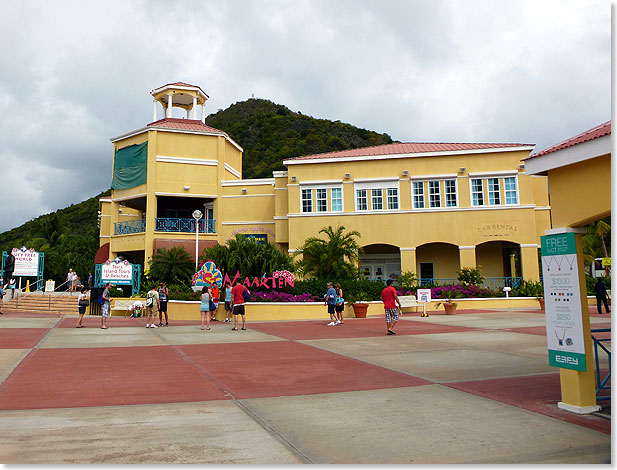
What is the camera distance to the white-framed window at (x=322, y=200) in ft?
102

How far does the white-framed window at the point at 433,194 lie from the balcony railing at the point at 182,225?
13.9 meters

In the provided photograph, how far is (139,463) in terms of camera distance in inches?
181

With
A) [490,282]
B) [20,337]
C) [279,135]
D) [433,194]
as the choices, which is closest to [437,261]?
[490,282]

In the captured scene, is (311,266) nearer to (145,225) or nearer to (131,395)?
(145,225)

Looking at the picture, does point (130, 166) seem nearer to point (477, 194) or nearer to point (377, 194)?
point (377, 194)

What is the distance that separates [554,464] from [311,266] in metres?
22.1

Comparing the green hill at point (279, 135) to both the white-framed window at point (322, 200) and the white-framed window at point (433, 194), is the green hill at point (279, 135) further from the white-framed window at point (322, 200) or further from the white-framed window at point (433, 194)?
the white-framed window at point (433, 194)

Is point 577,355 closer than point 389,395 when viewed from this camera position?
Yes

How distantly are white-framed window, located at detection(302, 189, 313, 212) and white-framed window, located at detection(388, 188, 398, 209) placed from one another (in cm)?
Result: 473

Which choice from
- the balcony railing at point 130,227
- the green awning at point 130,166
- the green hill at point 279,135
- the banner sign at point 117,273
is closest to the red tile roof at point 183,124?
the green awning at point 130,166

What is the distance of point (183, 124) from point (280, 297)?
16.9 meters

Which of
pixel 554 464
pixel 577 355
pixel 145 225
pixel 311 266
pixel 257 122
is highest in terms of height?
pixel 257 122

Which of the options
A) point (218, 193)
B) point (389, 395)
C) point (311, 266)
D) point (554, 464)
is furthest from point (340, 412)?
point (218, 193)

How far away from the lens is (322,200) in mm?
31000
